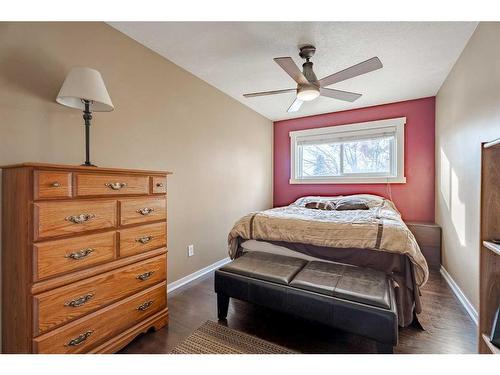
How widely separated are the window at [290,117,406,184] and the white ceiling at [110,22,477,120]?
33.4 inches

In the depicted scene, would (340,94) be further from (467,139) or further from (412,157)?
(412,157)

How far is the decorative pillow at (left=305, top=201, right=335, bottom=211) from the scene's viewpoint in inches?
128

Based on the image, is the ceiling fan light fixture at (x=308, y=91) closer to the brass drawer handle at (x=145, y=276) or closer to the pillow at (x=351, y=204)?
the pillow at (x=351, y=204)

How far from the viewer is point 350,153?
3.94m

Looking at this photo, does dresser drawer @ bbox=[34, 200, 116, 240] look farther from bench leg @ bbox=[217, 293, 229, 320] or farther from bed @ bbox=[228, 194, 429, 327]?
bed @ bbox=[228, 194, 429, 327]

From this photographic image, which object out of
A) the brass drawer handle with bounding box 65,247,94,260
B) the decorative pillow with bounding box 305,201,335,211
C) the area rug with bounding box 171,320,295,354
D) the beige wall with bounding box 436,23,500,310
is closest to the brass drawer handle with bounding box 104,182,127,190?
the brass drawer handle with bounding box 65,247,94,260

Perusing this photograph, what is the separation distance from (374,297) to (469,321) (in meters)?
1.08

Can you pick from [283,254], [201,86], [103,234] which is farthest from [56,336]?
[201,86]

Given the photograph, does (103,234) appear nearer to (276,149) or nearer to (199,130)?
(199,130)

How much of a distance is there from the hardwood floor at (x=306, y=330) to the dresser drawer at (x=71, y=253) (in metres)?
0.67

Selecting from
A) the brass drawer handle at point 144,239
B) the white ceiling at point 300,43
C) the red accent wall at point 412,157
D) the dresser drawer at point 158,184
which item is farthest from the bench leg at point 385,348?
the red accent wall at point 412,157

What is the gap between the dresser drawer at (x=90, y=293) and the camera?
1091mm

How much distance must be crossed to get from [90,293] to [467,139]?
123 inches

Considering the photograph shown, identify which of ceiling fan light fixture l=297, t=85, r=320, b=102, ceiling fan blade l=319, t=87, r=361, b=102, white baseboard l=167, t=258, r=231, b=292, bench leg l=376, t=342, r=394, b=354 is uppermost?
ceiling fan blade l=319, t=87, r=361, b=102
